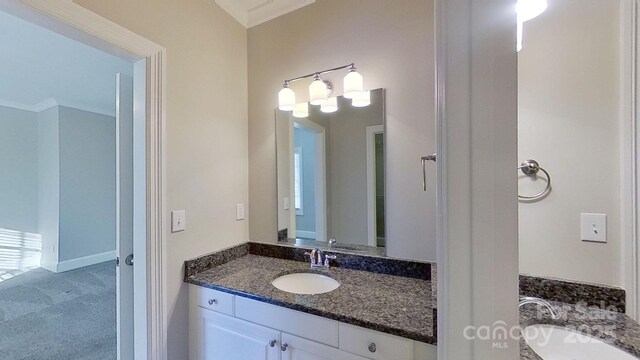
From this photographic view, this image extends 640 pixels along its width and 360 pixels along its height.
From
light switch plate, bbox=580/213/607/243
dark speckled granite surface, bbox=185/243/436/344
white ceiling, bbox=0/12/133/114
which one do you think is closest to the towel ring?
light switch plate, bbox=580/213/607/243

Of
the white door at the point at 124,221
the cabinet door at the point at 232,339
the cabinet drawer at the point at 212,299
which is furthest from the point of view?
the white door at the point at 124,221

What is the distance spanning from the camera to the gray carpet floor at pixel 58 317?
2033 mm

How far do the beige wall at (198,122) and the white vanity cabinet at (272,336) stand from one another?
0.17 metres

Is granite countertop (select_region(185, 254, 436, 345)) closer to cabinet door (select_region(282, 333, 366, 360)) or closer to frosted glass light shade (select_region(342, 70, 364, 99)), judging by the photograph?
cabinet door (select_region(282, 333, 366, 360))

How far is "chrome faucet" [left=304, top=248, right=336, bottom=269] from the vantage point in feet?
5.34

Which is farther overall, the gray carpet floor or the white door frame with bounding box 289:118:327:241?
the gray carpet floor

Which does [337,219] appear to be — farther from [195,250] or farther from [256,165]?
[195,250]

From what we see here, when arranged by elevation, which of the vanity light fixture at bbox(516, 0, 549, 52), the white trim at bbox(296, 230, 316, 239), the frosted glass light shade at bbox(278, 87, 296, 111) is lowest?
the white trim at bbox(296, 230, 316, 239)

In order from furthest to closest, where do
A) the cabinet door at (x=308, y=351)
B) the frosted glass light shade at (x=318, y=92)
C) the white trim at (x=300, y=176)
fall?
the white trim at (x=300, y=176) → the frosted glass light shade at (x=318, y=92) → the cabinet door at (x=308, y=351)

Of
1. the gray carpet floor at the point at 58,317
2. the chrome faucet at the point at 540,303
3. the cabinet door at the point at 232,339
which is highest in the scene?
the chrome faucet at the point at 540,303

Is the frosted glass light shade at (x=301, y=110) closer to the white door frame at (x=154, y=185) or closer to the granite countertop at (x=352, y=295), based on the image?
the white door frame at (x=154, y=185)

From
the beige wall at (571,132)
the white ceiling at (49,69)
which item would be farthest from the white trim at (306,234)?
the white ceiling at (49,69)

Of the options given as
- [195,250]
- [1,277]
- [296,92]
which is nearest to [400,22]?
[296,92]

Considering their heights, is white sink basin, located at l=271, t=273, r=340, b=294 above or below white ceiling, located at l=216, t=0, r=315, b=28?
below
